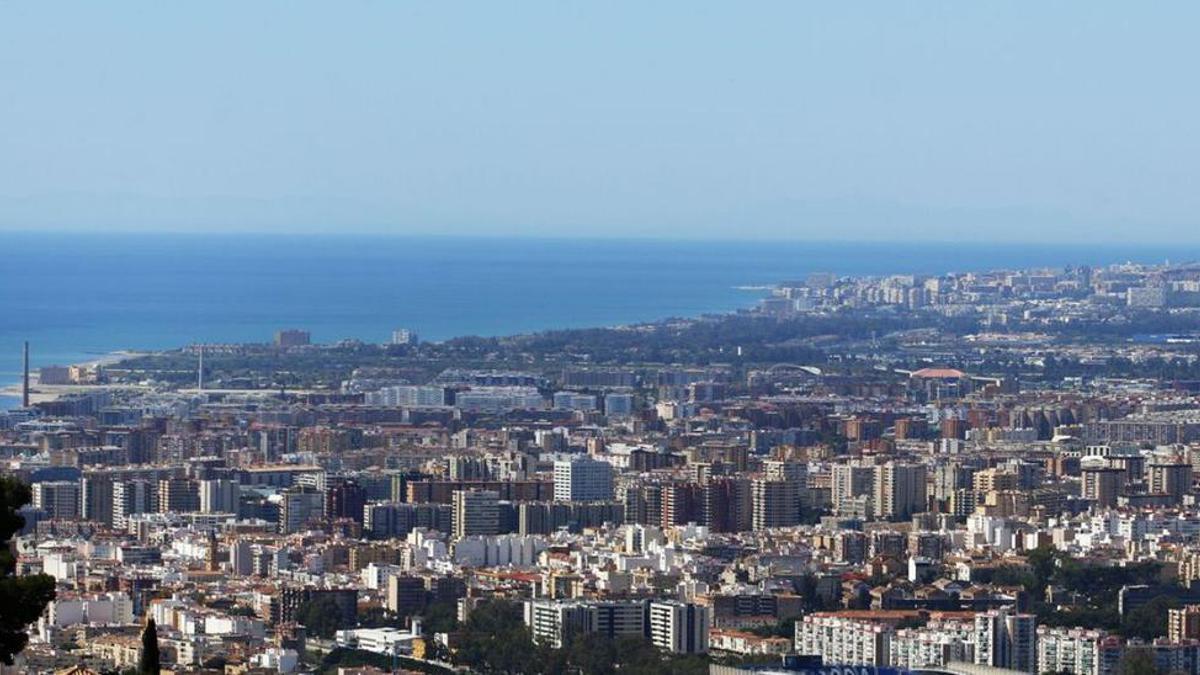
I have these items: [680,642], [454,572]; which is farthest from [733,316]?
[680,642]

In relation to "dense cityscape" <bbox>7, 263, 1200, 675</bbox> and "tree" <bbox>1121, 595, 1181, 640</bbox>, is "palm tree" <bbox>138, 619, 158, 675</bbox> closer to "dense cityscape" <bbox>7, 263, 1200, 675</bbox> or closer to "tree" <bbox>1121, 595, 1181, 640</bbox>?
"dense cityscape" <bbox>7, 263, 1200, 675</bbox>

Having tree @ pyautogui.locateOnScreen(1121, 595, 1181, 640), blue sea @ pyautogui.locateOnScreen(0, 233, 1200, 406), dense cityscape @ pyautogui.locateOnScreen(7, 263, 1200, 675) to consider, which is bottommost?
blue sea @ pyautogui.locateOnScreen(0, 233, 1200, 406)

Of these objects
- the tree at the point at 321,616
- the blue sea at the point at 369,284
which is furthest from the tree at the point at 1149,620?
the blue sea at the point at 369,284

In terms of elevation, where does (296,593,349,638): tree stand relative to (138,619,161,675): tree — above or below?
below

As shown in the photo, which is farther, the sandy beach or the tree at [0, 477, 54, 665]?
the sandy beach

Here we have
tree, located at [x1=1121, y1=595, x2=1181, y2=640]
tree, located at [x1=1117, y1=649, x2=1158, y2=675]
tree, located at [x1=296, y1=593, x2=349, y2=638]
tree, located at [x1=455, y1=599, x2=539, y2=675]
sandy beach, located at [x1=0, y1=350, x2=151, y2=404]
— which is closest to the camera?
tree, located at [x1=1117, y1=649, x2=1158, y2=675]

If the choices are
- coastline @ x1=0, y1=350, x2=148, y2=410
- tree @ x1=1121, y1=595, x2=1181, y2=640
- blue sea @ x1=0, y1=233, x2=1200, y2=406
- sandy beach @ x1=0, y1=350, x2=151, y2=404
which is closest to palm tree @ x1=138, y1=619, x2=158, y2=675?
tree @ x1=1121, y1=595, x2=1181, y2=640
